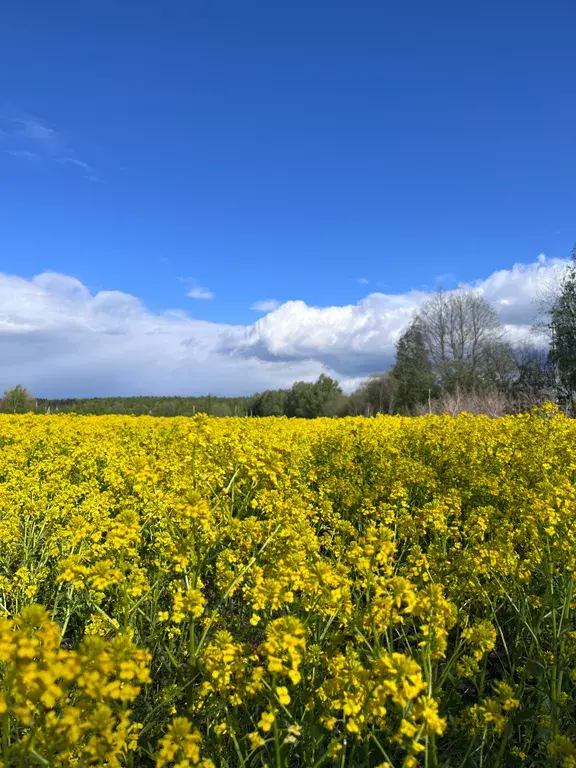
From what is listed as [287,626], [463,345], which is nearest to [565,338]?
[463,345]

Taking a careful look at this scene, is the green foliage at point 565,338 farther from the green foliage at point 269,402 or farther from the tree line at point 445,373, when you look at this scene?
the green foliage at point 269,402

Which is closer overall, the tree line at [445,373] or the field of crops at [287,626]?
the field of crops at [287,626]

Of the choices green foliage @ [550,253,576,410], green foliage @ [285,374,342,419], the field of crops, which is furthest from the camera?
green foliage @ [285,374,342,419]

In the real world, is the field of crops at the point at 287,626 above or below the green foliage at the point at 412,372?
below

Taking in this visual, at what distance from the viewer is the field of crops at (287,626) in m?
1.67

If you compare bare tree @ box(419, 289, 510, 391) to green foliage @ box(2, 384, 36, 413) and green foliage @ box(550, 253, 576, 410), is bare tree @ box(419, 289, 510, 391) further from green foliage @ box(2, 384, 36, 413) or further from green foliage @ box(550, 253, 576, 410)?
green foliage @ box(2, 384, 36, 413)

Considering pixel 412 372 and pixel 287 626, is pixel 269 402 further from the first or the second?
pixel 287 626

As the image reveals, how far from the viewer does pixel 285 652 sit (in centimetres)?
199

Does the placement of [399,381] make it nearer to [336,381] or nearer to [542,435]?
[336,381]

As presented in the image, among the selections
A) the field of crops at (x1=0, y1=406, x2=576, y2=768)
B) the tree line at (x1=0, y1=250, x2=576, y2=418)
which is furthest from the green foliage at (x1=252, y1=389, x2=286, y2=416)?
the field of crops at (x1=0, y1=406, x2=576, y2=768)

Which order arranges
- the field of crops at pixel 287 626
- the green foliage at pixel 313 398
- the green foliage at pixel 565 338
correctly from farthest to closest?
the green foliage at pixel 313 398 → the green foliage at pixel 565 338 → the field of crops at pixel 287 626

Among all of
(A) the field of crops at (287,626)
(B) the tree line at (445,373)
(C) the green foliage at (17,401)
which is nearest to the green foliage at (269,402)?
(B) the tree line at (445,373)

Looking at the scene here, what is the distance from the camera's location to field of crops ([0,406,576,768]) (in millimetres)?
1667

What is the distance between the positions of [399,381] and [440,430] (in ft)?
97.9
